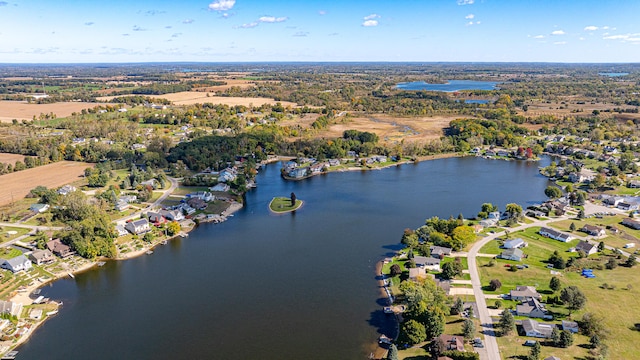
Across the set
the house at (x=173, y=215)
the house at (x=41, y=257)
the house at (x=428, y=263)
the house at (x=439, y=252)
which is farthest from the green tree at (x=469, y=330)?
the house at (x=41, y=257)

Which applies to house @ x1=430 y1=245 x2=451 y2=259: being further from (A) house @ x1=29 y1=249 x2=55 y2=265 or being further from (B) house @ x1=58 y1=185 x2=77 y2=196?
(B) house @ x1=58 y1=185 x2=77 y2=196

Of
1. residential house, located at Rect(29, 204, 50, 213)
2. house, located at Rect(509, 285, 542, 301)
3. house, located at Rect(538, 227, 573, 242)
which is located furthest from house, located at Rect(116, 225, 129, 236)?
house, located at Rect(538, 227, 573, 242)

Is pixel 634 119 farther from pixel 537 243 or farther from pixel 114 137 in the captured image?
pixel 114 137

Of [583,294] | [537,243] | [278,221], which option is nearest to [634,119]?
[537,243]

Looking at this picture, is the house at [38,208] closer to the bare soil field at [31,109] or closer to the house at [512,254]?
the house at [512,254]

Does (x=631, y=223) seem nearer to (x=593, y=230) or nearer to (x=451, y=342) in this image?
(x=593, y=230)

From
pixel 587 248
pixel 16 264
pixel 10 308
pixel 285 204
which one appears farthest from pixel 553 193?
pixel 16 264
